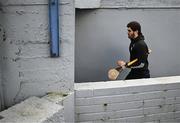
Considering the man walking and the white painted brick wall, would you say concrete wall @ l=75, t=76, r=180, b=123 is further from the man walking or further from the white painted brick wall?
the white painted brick wall

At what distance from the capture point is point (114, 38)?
6156 mm

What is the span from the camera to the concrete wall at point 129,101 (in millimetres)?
3650

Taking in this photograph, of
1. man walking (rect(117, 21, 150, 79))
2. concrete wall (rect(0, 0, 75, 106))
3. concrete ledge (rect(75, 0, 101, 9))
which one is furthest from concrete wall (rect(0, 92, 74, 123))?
concrete ledge (rect(75, 0, 101, 9))

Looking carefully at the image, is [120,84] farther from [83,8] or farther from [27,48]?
[83,8]

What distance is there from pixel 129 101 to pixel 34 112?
135 cm

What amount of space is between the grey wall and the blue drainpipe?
8.95 feet

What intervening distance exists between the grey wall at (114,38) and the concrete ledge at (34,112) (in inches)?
115

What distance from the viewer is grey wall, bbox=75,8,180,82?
5953 millimetres

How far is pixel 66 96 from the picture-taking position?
133 inches

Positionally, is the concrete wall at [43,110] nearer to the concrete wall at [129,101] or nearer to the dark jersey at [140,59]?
the concrete wall at [129,101]

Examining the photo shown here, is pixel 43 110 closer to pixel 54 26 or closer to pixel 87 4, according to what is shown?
pixel 54 26

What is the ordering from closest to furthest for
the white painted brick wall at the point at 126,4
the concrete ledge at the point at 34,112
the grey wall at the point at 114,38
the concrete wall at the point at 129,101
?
the concrete ledge at the point at 34,112, the concrete wall at the point at 129,101, the white painted brick wall at the point at 126,4, the grey wall at the point at 114,38

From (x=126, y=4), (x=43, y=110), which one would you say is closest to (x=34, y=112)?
(x=43, y=110)

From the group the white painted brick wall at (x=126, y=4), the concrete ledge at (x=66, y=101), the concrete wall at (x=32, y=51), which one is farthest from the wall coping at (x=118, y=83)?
the white painted brick wall at (x=126, y=4)
